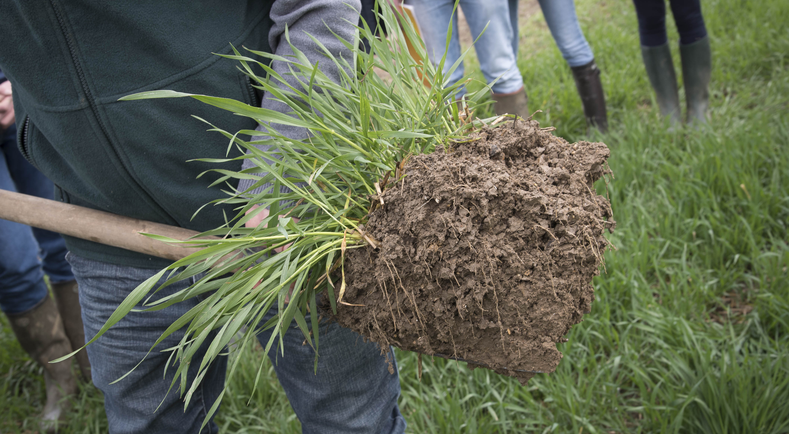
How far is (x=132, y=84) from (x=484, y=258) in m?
0.82

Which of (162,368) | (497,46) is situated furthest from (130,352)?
(497,46)

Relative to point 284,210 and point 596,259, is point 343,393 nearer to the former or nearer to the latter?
point 284,210

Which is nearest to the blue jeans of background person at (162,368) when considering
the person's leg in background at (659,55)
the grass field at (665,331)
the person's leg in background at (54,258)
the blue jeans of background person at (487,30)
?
the grass field at (665,331)

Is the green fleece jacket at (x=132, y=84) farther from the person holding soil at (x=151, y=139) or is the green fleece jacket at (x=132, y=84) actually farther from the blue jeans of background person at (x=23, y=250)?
the blue jeans of background person at (x=23, y=250)

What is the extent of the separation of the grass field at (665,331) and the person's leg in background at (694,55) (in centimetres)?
15

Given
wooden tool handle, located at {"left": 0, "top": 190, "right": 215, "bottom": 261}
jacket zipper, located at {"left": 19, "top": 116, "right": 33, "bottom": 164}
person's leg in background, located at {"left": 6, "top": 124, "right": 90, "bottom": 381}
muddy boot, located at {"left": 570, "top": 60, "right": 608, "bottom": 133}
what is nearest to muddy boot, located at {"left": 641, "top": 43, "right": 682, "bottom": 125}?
muddy boot, located at {"left": 570, "top": 60, "right": 608, "bottom": 133}

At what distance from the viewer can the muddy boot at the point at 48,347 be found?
8.21ft

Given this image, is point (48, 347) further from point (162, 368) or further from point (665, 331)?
point (665, 331)

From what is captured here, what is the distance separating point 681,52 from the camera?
11.1 ft

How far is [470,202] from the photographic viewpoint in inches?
37.6

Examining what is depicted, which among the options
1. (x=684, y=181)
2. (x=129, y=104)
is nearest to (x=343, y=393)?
(x=129, y=104)

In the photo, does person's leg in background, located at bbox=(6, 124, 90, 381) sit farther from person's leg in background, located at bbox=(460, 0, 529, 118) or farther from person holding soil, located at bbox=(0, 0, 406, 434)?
person's leg in background, located at bbox=(460, 0, 529, 118)

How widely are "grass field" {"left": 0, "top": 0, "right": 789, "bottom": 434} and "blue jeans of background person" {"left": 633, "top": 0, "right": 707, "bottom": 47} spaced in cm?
52

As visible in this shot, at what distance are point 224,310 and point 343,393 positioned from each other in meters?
0.46
